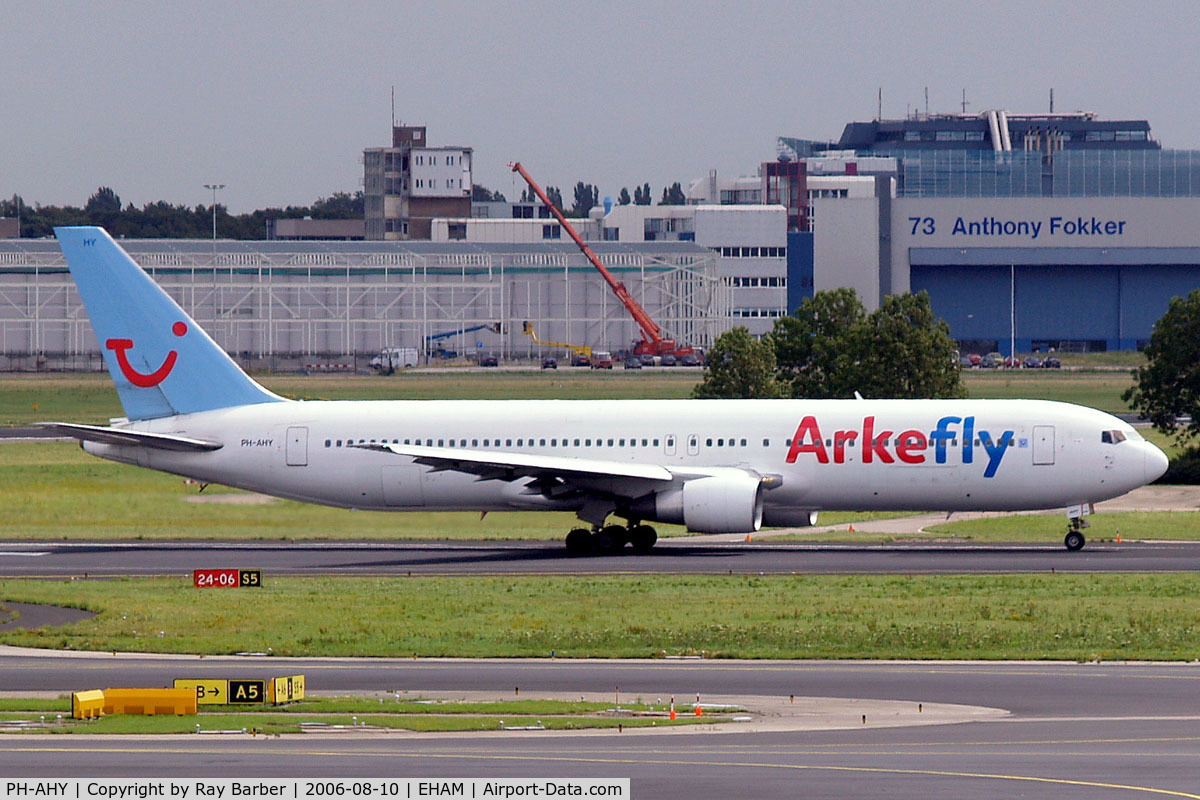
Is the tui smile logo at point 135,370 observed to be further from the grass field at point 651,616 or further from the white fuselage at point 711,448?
the grass field at point 651,616

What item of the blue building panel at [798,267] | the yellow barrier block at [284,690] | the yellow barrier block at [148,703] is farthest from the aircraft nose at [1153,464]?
the blue building panel at [798,267]

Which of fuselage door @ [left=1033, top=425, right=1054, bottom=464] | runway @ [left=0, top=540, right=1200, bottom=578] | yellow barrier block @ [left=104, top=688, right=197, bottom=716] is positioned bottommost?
runway @ [left=0, top=540, right=1200, bottom=578]

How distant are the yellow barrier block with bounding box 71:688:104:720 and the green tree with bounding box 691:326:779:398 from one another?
178ft

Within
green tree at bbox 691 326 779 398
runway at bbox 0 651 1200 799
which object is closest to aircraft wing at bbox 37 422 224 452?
runway at bbox 0 651 1200 799

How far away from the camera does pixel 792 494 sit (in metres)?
47.1

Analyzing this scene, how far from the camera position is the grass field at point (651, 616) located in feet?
97.7

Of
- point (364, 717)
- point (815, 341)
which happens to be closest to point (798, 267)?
point (815, 341)

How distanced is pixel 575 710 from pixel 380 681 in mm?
4239

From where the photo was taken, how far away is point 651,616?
33656 millimetres

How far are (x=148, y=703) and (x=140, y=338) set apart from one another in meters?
28.5

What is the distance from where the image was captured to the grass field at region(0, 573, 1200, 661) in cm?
2978

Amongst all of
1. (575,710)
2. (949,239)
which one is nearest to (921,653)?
(575,710)

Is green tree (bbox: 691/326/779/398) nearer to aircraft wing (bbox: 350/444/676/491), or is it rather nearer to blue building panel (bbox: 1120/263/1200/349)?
aircraft wing (bbox: 350/444/676/491)

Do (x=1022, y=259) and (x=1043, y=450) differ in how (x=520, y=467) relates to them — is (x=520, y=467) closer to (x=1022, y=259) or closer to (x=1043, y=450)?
(x=1043, y=450)
